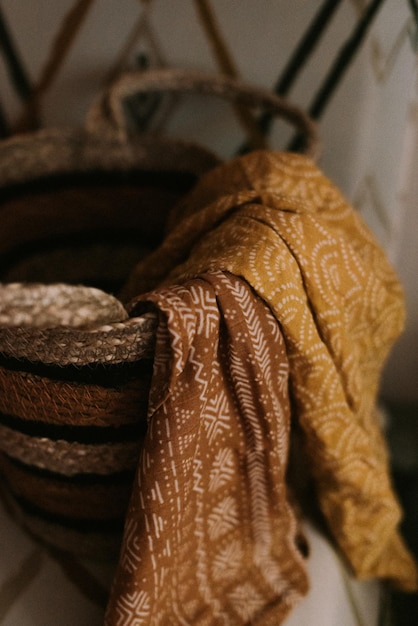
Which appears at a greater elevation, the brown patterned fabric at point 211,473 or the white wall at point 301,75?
the white wall at point 301,75

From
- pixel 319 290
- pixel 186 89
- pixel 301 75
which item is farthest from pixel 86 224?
pixel 319 290

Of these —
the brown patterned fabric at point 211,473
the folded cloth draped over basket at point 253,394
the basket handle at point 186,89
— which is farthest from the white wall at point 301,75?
the brown patterned fabric at point 211,473

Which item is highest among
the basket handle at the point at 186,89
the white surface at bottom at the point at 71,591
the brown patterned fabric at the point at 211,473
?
the basket handle at the point at 186,89

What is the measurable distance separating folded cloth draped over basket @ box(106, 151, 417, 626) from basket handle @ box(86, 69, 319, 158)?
178mm

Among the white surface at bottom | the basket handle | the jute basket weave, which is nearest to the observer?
the jute basket weave

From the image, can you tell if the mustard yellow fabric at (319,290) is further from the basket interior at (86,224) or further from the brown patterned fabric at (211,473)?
the basket interior at (86,224)

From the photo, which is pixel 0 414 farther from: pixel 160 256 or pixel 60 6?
pixel 60 6

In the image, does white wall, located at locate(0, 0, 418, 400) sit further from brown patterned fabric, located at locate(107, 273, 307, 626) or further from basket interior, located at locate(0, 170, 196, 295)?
brown patterned fabric, located at locate(107, 273, 307, 626)

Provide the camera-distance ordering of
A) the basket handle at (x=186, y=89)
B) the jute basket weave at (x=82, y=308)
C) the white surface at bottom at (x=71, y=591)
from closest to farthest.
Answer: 1. the jute basket weave at (x=82, y=308)
2. the white surface at bottom at (x=71, y=591)
3. the basket handle at (x=186, y=89)

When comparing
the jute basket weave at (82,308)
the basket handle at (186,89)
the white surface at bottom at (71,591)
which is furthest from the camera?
the basket handle at (186,89)

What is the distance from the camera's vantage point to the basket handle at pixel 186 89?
78cm

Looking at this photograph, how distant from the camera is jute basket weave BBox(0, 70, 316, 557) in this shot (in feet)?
1.44

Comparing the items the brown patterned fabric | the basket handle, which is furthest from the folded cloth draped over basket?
the basket handle

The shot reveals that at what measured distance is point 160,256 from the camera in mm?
631
